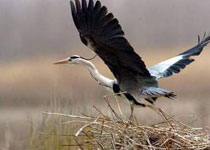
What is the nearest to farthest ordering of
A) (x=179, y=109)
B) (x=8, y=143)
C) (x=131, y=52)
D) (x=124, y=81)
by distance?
(x=131, y=52) → (x=124, y=81) → (x=8, y=143) → (x=179, y=109)

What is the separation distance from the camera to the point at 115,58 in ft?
13.7

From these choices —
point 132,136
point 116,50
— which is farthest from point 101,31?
point 132,136

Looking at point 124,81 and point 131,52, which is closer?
point 131,52

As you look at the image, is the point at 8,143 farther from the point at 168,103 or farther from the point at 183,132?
the point at 183,132

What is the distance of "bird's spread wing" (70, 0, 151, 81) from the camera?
3.94m

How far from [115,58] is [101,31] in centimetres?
22

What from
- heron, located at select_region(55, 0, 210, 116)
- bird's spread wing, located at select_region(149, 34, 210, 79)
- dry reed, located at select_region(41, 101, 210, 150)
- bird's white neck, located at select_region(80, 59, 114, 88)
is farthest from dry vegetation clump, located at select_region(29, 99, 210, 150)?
bird's spread wing, located at select_region(149, 34, 210, 79)

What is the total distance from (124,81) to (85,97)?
1.01 m

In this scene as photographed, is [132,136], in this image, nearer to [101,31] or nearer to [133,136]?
[133,136]

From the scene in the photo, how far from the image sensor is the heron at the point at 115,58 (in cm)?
395

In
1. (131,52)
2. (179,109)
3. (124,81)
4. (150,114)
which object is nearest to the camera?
(131,52)

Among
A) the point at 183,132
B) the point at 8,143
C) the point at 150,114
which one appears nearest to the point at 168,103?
the point at 150,114

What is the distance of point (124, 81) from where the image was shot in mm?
4344

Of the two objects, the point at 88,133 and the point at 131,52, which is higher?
the point at 131,52
